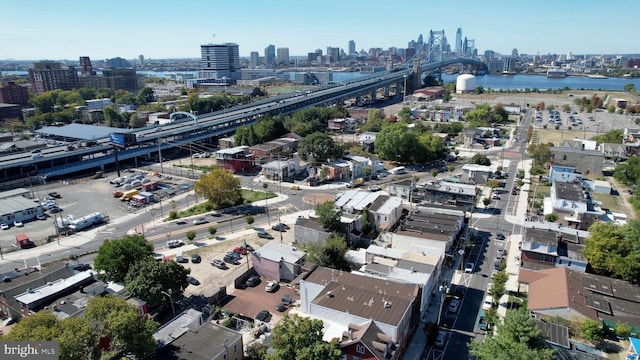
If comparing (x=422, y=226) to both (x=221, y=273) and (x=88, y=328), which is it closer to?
(x=221, y=273)

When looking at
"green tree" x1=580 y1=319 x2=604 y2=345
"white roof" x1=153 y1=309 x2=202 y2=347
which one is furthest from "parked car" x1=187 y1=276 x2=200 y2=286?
"green tree" x1=580 y1=319 x2=604 y2=345

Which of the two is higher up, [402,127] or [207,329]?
[402,127]

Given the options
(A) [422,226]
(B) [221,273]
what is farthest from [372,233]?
(B) [221,273]

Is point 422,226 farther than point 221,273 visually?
Yes

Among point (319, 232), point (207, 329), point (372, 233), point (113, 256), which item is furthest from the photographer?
point (372, 233)

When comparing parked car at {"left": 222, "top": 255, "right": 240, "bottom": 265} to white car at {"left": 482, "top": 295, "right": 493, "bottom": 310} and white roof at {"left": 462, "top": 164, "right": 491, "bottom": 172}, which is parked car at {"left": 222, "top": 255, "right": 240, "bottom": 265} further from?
white roof at {"left": 462, "top": 164, "right": 491, "bottom": 172}

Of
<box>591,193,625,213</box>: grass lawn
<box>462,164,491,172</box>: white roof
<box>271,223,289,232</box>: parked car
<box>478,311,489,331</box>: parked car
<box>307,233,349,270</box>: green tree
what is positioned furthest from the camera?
<box>462,164,491,172</box>: white roof
